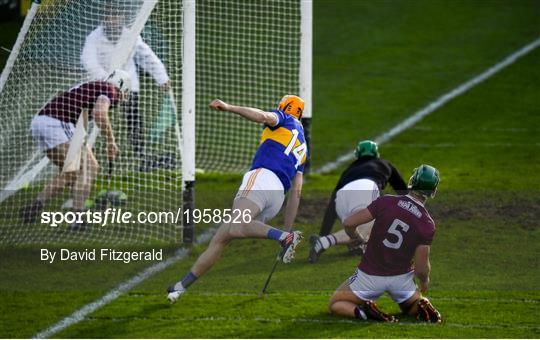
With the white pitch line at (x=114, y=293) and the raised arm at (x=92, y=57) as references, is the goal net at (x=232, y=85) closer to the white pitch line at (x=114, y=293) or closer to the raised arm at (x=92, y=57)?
the raised arm at (x=92, y=57)

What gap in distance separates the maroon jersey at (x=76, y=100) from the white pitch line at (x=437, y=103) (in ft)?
12.6

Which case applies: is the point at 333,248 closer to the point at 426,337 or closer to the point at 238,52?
the point at 426,337

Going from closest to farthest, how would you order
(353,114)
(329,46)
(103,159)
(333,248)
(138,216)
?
(333,248), (138,216), (103,159), (353,114), (329,46)

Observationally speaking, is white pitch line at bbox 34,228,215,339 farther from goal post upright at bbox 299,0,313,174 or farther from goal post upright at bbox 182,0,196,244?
goal post upright at bbox 299,0,313,174

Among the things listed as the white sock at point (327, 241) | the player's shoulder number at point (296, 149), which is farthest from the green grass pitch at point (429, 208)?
the player's shoulder number at point (296, 149)

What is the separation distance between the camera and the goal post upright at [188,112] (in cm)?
1234

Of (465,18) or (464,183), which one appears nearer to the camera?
(464,183)

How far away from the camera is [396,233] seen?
965 cm

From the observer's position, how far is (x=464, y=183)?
48.1ft

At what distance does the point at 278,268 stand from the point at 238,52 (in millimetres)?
8069

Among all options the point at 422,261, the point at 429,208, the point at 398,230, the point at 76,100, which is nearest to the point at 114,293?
the point at 76,100

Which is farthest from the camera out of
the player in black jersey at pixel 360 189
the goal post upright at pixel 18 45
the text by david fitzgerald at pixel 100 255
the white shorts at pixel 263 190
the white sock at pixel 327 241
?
the goal post upright at pixel 18 45

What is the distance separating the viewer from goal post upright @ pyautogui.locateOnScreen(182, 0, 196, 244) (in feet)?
40.5

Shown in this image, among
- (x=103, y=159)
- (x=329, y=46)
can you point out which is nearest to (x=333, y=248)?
(x=103, y=159)
